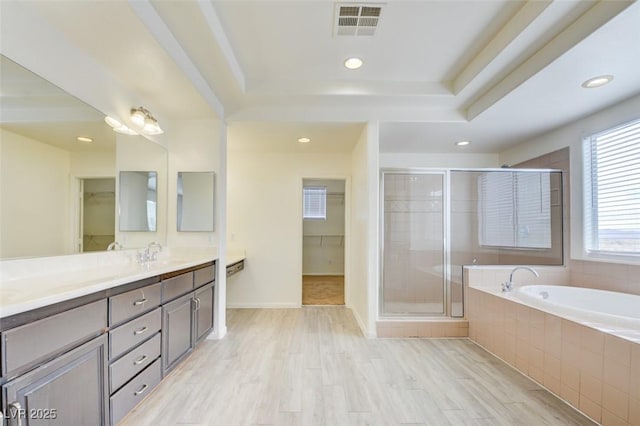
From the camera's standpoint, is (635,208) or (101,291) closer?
Answer: (101,291)

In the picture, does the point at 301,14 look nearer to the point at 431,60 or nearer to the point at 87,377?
the point at 431,60

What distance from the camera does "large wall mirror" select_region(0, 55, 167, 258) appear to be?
4.95ft

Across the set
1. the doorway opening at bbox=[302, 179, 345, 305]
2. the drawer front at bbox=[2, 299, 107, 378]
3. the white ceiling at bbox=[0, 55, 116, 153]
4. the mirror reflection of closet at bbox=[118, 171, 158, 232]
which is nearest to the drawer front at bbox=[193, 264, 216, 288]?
the mirror reflection of closet at bbox=[118, 171, 158, 232]

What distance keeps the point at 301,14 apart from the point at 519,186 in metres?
3.31

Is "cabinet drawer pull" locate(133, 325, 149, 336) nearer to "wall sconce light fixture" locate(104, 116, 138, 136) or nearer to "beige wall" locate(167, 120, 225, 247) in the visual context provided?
"beige wall" locate(167, 120, 225, 247)

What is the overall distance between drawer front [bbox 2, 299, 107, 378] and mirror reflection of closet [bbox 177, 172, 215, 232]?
1615 millimetres

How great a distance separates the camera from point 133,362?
1739 mm

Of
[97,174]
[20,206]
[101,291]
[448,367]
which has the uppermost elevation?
[97,174]

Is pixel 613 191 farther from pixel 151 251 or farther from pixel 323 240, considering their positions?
pixel 323 240

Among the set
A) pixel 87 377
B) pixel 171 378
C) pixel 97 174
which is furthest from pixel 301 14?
pixel 171 378

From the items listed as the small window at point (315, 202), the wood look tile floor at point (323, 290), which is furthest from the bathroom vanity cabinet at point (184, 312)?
the small window at point (315, 202)

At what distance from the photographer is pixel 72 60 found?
1846mm

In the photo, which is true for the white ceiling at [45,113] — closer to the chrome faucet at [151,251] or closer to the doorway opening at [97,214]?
the doorway opening at [97,214]

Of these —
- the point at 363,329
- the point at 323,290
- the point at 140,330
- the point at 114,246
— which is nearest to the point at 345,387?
the point at 363,329
